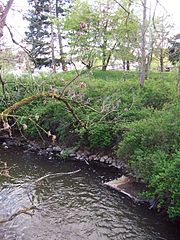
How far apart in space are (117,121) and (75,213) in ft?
14.8

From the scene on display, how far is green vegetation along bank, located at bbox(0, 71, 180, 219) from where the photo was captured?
349cm

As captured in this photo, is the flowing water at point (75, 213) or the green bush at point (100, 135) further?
the green bush at point (100, 135)

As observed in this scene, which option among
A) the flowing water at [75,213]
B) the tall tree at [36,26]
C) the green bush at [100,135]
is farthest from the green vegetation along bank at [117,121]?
the flowing water at [75,213]

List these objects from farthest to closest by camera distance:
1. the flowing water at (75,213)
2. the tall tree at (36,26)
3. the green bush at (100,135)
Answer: the green bush at (100,135) → the flowing water at (75,213) → the tall tree at (36,26)

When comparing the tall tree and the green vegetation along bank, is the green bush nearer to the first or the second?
the green vegetation along bank

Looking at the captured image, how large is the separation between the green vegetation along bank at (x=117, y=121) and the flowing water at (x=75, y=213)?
1.90 feet

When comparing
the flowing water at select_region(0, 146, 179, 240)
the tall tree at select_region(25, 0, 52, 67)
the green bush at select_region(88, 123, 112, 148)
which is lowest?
the flowing water at select_region(0, 146, 179, 240)

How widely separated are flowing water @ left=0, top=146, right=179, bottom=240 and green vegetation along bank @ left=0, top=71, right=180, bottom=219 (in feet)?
1.90

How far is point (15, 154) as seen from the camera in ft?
42.6

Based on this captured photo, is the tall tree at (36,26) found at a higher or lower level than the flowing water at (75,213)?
higher

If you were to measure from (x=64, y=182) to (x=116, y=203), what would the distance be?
2.21 meters

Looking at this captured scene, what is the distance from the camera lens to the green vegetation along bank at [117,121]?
3.49 meters

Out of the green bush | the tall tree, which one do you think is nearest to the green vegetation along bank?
the green bush

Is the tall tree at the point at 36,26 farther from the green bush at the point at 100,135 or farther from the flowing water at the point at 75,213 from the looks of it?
the green bush at the point at 100,135
